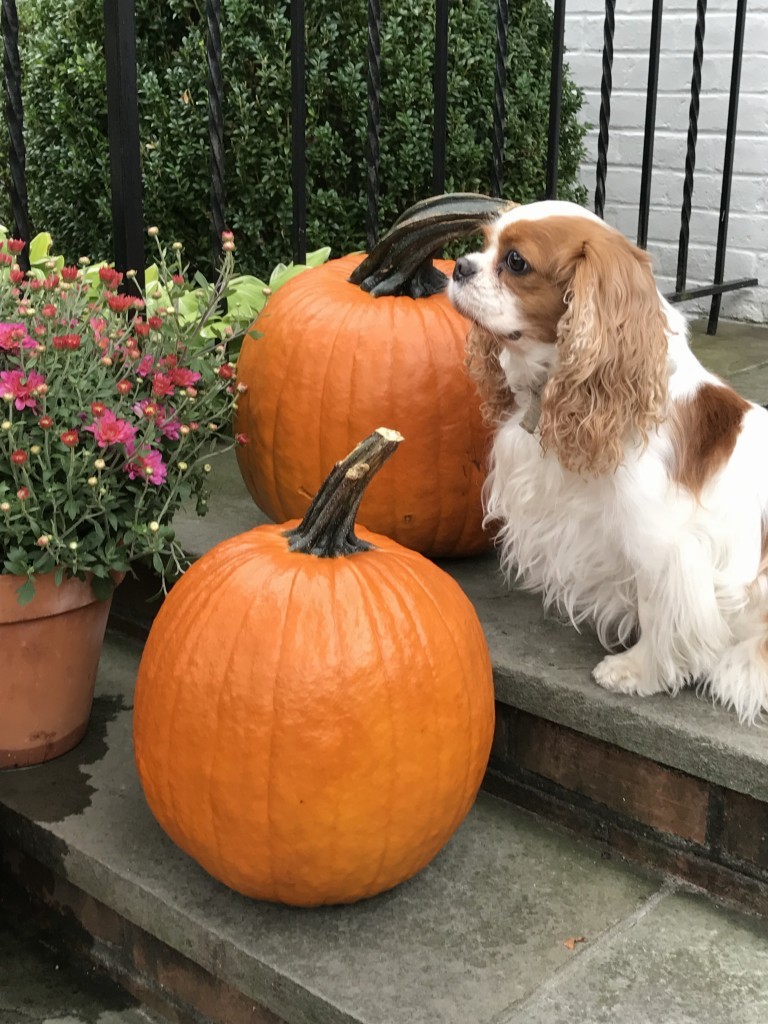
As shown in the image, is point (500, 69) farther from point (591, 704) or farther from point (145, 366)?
point (591, 704)

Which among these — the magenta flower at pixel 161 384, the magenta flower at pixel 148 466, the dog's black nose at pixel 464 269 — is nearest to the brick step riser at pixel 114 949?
the magenta flower at pixel 148 466

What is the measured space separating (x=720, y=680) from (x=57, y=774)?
1267 mm

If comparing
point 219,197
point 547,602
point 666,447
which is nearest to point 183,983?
point 547,602

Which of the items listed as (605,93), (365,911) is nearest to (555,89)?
(605,93)

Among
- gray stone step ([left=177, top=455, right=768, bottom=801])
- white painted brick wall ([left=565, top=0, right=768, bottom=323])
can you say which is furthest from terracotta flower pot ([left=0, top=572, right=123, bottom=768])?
white painted brick wall ([left=565, top=0, right=768, bottom=323])

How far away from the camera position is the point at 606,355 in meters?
1.81

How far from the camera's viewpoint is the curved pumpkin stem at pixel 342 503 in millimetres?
1770

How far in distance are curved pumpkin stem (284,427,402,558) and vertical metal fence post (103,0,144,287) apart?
1.15m

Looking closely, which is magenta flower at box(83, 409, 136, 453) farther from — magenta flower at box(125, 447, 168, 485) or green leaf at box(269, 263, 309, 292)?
green leaf at box(269, 263, 309, 292)

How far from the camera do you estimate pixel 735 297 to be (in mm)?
4742

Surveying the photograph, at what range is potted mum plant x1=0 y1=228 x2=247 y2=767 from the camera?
6.59 feet

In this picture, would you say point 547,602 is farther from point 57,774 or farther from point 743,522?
point 57,774

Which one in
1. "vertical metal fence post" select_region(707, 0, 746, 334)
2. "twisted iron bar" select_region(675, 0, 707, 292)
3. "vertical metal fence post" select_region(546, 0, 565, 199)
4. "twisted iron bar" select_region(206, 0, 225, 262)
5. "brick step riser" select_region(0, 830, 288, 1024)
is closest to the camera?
"brick step riser" select_region(0, 830, 288, 1024)

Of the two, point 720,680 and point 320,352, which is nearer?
point 720,680
